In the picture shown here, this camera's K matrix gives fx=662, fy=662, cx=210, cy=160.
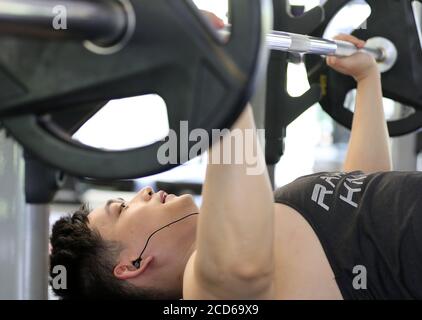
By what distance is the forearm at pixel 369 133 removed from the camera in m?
1.67

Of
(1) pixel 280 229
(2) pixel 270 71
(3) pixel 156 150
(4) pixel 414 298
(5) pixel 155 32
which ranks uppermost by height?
(2) pixel 270 71

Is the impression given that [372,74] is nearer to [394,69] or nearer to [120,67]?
[394,69]

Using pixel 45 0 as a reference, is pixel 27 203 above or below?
→ below

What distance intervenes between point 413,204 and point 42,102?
83cm

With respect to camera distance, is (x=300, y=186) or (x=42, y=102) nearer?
(x=42, y=102)

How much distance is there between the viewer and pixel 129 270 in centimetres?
146

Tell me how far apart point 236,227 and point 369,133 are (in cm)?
80

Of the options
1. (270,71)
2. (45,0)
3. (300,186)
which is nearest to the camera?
(45,0)

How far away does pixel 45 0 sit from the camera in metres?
0.67

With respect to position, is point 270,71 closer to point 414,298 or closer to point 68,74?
point 414,298

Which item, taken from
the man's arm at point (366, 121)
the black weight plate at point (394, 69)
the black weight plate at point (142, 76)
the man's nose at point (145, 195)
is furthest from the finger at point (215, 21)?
the black weight plate at point (394, 69)

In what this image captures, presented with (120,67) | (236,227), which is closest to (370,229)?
(236,227)

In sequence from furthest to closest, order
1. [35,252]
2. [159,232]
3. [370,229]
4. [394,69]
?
[394,69], [159,232], [370,229], [35,252]

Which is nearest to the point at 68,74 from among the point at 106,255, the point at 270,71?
the point at 106,255
